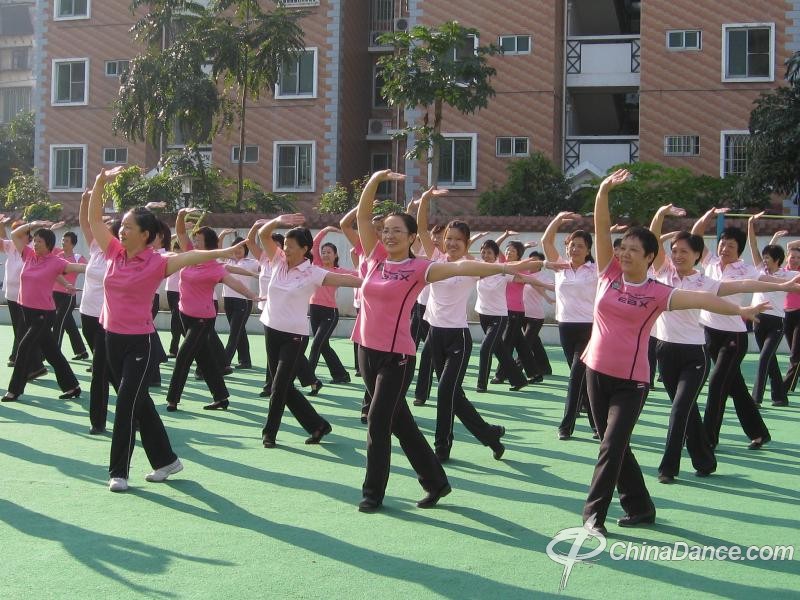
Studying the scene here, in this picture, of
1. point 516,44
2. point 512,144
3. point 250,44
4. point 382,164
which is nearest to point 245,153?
point 382,164

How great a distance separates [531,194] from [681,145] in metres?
5.40

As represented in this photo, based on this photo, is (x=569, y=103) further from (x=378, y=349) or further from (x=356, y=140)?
(x=378, y=349)

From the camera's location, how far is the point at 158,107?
90.0 feet

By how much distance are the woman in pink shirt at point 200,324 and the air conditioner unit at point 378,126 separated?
76.8 feet

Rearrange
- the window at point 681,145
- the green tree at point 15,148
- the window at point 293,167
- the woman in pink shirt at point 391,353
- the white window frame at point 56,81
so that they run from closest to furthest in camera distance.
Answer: the woman in pink shirt at point 391,353 < the window at point 681,145 < the window at point 293,167 < the white window frame at point 56,81 < the green tree at point 15,148

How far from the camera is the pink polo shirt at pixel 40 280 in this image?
35.1ft

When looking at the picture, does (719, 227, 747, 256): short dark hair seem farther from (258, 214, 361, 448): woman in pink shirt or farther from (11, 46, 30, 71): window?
(11, 46, 30, 71): window

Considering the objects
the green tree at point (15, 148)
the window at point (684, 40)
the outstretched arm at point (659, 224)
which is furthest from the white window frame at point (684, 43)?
the green tree at point (15, 148)

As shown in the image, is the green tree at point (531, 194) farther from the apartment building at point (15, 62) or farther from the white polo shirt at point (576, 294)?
the apartment building at point (15, 62)

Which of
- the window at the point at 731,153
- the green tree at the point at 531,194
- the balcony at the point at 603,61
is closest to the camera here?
the green tree at the point at 531,194

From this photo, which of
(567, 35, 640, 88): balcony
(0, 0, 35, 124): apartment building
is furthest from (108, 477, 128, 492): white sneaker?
(0, 0, 35, 124): apartment building

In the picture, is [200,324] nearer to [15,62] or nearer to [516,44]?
[516,44]

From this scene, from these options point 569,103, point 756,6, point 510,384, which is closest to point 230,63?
point 569,103

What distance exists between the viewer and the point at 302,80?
31.9 meters
